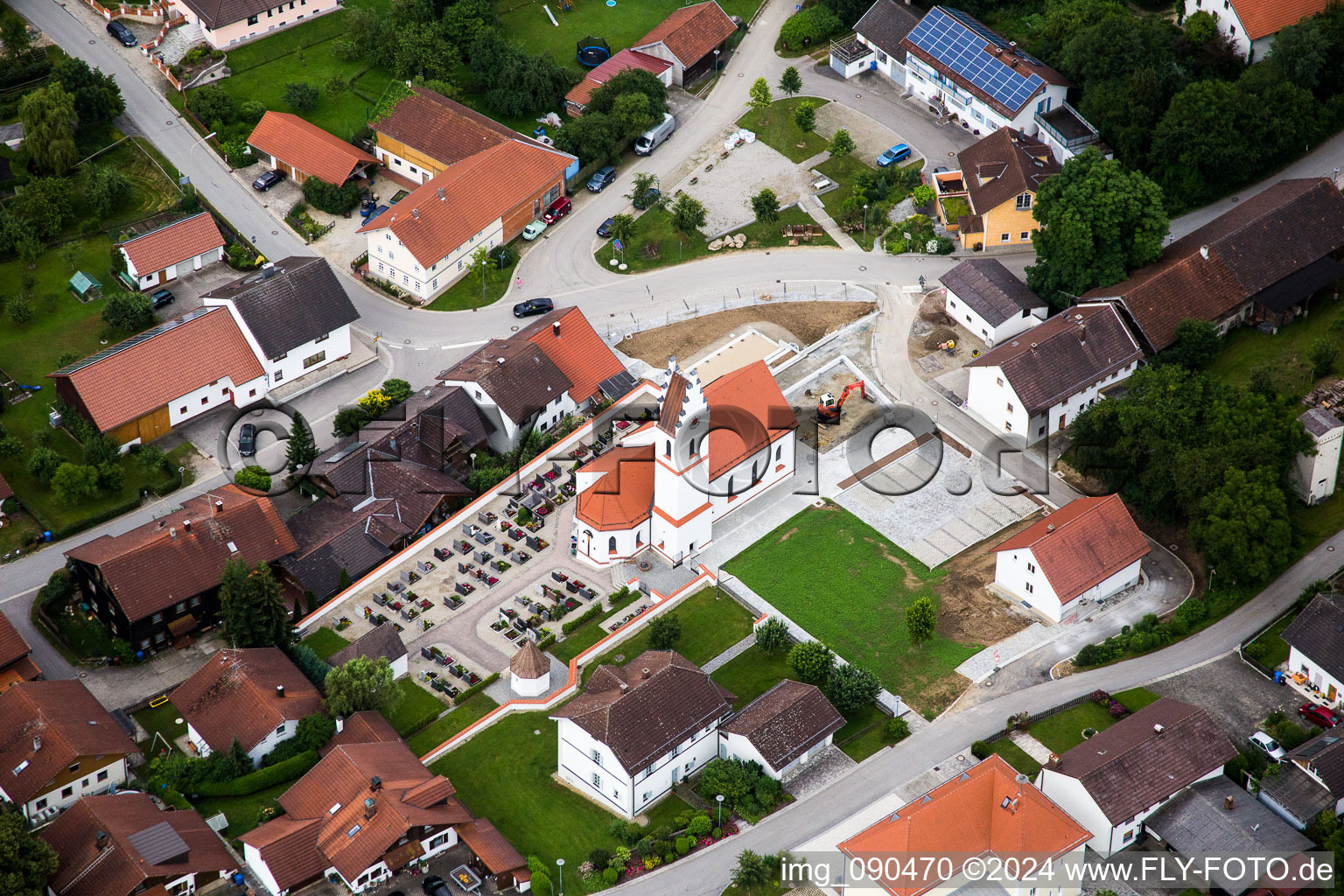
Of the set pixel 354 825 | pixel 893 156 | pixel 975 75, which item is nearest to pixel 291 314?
pixel 354 825

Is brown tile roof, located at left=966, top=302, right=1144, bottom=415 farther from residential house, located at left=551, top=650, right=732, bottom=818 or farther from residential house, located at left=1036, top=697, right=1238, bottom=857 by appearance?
residential house, located at left=551, top=650, right=732, bottom=818

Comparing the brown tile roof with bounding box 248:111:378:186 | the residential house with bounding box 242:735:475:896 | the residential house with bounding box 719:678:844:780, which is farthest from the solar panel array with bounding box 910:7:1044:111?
the residential house with bounding box 242:735:475:896

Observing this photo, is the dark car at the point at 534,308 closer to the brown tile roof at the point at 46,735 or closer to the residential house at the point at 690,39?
the residential house at the point at 690,39

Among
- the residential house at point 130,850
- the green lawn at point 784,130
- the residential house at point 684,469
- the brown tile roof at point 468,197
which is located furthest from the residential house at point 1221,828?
the green lawn at point 784,130

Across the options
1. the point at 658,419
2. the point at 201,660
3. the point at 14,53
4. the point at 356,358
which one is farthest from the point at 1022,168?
the point at 14,53

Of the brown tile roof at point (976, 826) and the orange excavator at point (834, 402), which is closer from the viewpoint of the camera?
the brown tile roof at point (976, 826)

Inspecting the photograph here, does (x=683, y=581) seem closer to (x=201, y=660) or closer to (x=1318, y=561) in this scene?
(x=201, y=660)
